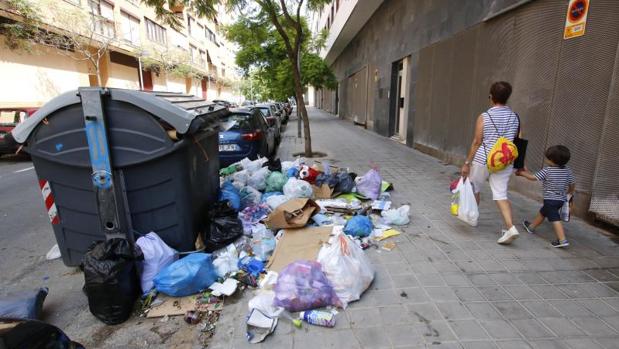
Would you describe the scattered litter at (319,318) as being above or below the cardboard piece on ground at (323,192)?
below

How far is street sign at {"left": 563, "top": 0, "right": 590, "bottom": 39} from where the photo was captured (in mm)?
4219

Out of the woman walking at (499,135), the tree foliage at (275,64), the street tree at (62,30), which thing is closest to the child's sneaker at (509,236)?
the woman walking at (499,135)

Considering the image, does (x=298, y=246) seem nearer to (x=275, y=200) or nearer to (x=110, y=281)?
(x=275, y=200)

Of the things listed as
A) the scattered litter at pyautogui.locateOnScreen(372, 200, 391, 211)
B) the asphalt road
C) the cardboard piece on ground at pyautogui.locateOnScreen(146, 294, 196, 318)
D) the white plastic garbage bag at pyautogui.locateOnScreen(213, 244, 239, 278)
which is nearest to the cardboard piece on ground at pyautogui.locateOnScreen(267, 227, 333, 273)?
the white plastic garbage bag at pyautogui.locateOnScreen(213, 244, 239, 278)

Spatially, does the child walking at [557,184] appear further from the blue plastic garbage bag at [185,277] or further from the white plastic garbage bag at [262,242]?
the blue plastic garbage bag at [185,277]

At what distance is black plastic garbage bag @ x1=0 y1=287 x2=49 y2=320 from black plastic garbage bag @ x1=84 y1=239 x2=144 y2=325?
0.41m

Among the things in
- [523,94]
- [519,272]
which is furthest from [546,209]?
[523,94]

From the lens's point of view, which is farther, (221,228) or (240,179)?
(240,179)

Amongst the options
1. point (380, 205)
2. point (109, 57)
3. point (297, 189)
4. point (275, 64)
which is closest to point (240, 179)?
point (297, 189)

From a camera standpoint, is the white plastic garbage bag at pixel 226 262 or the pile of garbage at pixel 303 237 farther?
the white plastic garbage bag at pixel 226 262

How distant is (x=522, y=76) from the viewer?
5418mm

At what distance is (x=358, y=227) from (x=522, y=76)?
3.85 meters

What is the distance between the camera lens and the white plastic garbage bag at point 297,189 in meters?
4.90

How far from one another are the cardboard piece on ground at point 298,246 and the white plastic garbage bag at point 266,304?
0.43 m
